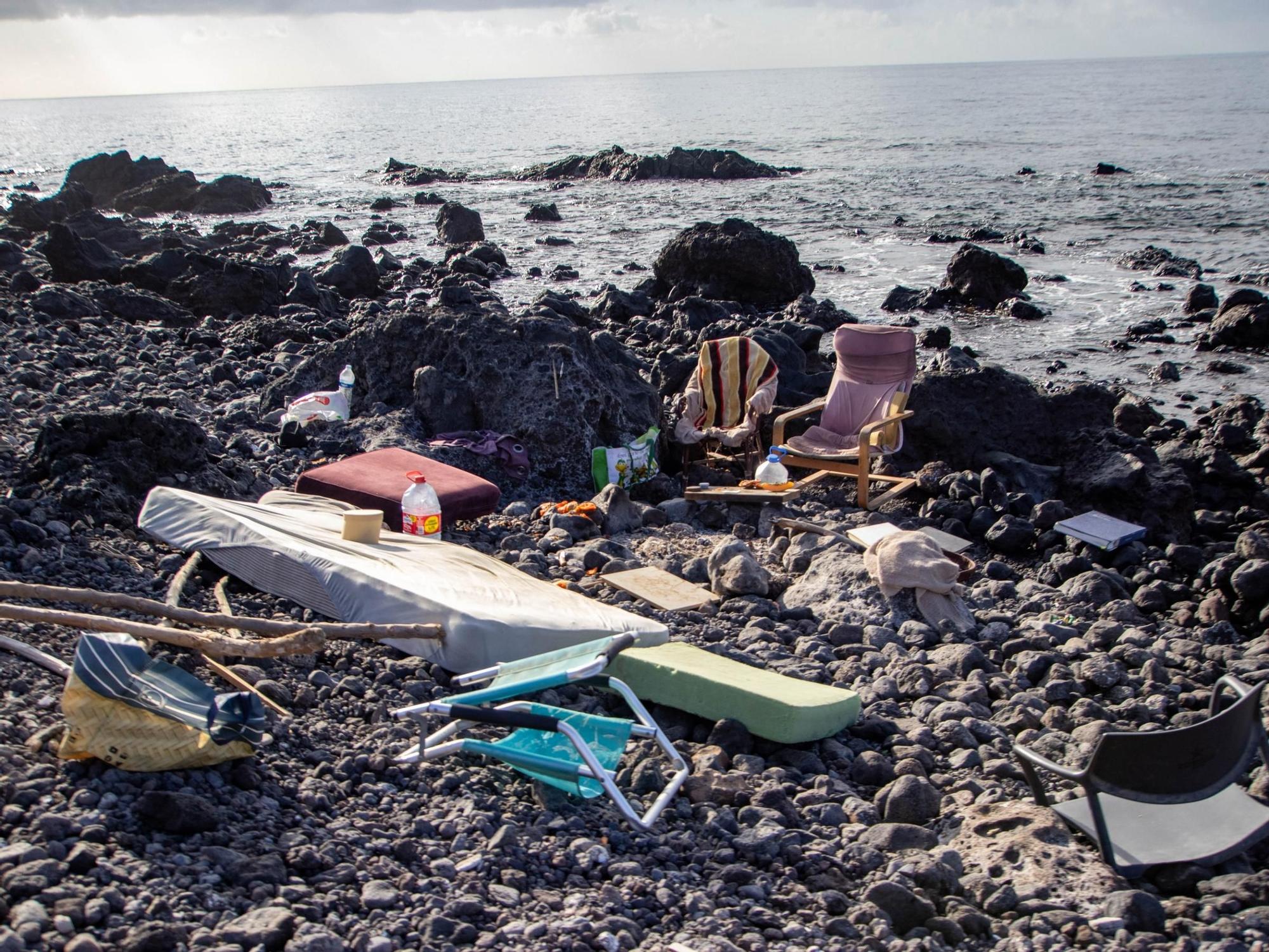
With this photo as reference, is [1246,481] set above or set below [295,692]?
below

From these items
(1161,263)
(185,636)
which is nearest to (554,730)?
(185,636)

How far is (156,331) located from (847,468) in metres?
8.67

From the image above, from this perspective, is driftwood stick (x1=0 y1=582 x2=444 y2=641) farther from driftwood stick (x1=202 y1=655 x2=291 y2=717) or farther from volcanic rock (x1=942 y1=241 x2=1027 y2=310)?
volcanic rock (x1=942 y1=241 x2=1027 y2=310)

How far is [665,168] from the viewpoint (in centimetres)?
4038

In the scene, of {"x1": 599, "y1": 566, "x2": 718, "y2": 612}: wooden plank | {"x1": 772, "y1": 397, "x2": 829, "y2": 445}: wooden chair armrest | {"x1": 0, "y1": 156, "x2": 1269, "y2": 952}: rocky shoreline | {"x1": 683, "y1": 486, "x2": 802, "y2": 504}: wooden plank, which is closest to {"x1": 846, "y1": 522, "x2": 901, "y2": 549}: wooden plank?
{"x1": 0, "y1": 156, "x2": 1269, "y2": 952}: rocky shoreline

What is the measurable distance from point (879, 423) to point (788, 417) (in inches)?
31.5

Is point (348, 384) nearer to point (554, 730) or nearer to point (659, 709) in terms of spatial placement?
point (659, 709)

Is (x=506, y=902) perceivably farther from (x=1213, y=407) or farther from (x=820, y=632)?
(x=1213, y=407)

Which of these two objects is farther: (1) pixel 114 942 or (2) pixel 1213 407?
(2) pixel 1213 407

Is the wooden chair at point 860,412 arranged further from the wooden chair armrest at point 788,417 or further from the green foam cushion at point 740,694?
the green foam cushion at point 740,694

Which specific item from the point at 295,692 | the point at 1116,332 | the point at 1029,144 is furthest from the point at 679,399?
the point at 1029,144

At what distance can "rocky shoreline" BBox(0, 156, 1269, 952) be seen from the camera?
3156 millimetres

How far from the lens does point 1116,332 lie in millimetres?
15539

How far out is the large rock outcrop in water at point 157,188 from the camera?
3275 centimetres
